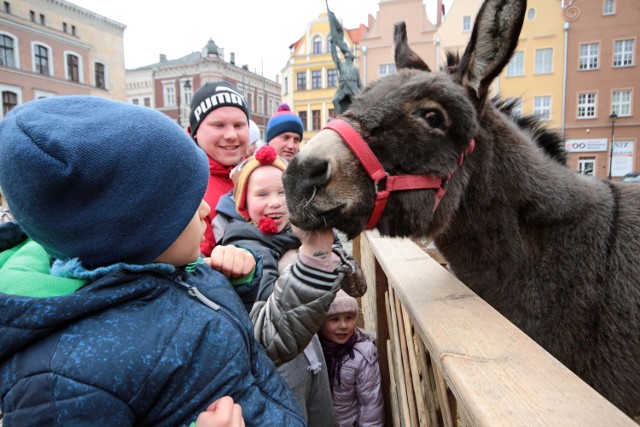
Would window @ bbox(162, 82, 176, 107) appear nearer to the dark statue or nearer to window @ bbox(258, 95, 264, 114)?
window @ bbox(258, 95, 264, 114)

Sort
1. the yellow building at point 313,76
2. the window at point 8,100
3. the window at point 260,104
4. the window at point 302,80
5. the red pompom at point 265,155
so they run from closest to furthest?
1. the red pompom at point 265,155
2. the window at point 8,100
3. the yellow building at point 313,76
4. the window at point 302,80
5. the window at point 260,104

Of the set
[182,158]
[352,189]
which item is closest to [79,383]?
[182,158]

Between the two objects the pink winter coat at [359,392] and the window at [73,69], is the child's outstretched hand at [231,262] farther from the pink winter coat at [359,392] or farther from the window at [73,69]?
the window at [73,69]

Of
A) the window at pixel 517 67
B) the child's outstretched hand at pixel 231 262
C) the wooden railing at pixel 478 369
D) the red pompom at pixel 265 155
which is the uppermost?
the window at pixel 517 67

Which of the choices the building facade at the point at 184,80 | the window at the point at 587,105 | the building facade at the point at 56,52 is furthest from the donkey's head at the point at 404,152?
the building facade at the point at 184,80

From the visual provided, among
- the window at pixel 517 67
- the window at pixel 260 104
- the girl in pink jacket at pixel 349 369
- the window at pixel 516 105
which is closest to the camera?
the window at pixel 516 105

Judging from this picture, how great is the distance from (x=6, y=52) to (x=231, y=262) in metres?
39.5

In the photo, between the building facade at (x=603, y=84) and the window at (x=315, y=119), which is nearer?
the building facade at (x=603, y=84)

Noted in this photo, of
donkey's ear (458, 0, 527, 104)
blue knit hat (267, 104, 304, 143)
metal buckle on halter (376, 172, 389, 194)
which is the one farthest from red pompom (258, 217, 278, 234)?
blue knit hat (267, 104, 304, 143)

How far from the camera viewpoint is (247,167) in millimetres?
2023

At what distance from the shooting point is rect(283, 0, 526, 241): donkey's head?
1481 millimetres

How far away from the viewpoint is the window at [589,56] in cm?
2706

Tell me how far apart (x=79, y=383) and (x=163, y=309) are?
0.80 feet

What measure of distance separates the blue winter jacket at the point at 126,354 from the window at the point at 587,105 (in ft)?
109
